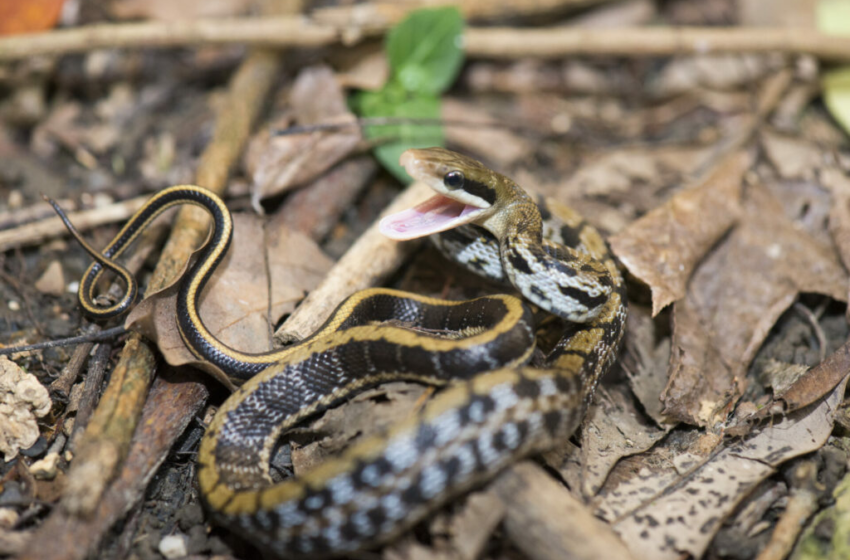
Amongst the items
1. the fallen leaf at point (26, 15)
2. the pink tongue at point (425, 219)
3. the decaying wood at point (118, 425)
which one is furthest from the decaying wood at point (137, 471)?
the fallen leaf at point (26, 15)

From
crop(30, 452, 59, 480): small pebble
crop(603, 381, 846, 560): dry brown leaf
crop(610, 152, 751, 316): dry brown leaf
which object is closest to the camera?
crop(603, 381, 846, 560): dry brown leaf

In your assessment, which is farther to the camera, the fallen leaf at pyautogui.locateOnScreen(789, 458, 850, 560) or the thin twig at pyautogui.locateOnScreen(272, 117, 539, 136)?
the thin twig at pyautogui.locateOnScreen(272, 117, 539, 136)

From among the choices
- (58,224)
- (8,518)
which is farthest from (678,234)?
(58,224)

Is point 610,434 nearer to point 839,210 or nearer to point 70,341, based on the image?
point 839,210

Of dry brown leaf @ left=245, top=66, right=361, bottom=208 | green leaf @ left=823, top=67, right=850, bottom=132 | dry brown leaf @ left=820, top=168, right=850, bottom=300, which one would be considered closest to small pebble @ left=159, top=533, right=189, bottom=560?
dry brown leaf @ left=245, top=66, right=361, bottom=208

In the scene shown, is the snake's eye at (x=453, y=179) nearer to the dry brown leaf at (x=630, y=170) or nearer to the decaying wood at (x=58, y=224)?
the dry brown leaf at (x=630, y=170)

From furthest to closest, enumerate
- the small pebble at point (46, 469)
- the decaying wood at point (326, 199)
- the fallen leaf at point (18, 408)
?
the decaying wood at point (326, 199) < the fallen leaf at point (18, 408) < the small pebble at point (46, 469)

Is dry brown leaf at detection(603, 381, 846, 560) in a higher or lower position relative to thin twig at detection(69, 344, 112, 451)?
higher

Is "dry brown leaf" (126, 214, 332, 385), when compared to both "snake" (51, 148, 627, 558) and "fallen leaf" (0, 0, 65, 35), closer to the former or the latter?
"snake" (51, 148, 627, 558)
